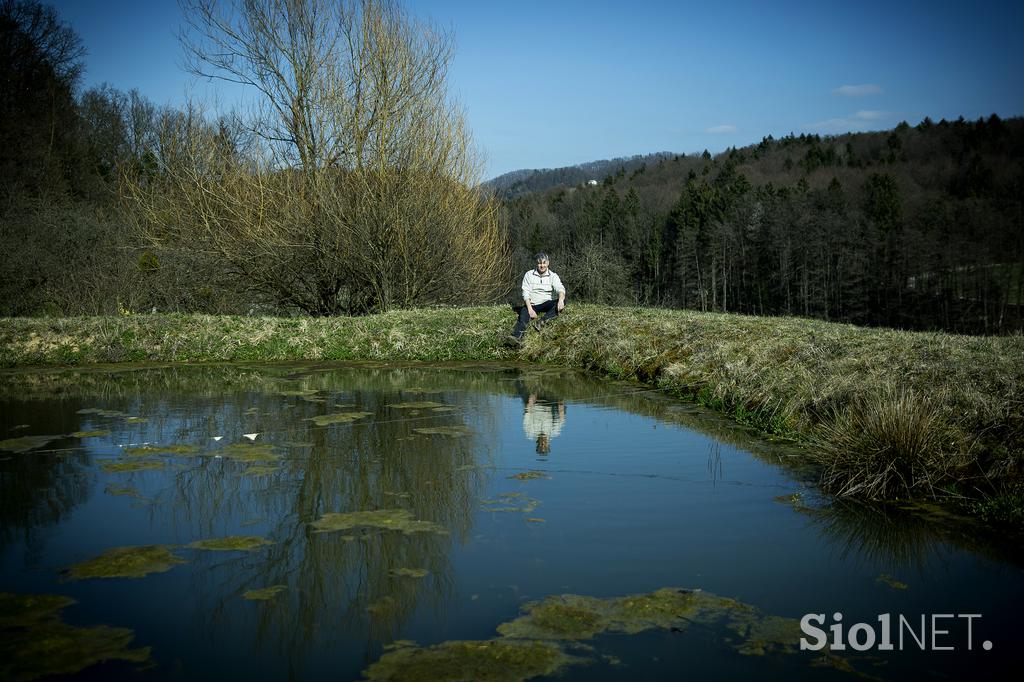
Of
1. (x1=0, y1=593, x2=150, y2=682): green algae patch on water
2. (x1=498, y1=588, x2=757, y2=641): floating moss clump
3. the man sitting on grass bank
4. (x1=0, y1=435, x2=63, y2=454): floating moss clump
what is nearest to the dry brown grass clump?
(x1=498, y1=588, x2=757, y2=641): floating moss clump

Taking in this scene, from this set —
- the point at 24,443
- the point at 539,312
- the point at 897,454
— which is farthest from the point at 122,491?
the point at 539,312

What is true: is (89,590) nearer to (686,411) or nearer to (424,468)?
(424,468)

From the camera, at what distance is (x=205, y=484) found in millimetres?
5715

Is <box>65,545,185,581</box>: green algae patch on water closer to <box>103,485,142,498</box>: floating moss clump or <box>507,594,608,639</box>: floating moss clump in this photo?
<box>103,485,142,498</box>: floating moss clump

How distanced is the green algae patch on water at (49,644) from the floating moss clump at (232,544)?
0.87 meters

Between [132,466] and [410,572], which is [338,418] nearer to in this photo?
[132,466]

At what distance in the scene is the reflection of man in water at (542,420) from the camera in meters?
7.34

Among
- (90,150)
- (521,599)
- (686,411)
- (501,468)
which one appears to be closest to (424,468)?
(501,468)

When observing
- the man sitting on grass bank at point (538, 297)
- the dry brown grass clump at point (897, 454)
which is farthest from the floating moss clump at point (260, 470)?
the man sitting on grass bank at point (538, 297)

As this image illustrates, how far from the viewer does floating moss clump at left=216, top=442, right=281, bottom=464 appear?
644 centimetres

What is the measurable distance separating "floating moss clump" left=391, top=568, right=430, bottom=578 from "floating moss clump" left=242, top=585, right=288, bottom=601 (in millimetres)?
546

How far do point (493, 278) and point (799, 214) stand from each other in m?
68.1

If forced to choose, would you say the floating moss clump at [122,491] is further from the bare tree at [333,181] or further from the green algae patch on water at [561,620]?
the bare tree at [333,181]

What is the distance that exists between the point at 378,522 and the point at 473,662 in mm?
1799
